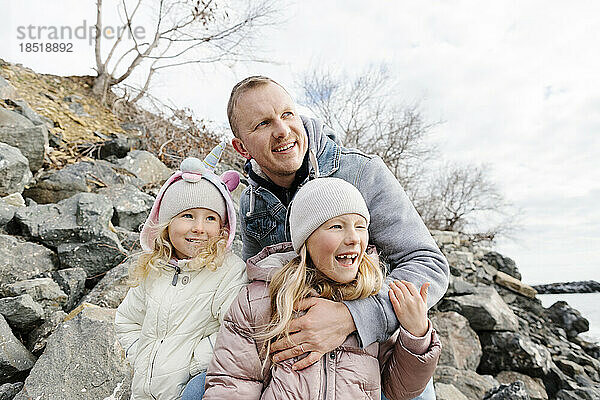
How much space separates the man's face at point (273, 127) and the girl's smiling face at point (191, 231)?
426mm

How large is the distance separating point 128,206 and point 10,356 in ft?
7.03

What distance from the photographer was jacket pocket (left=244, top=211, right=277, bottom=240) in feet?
8.81

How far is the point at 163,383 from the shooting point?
84.0 inches

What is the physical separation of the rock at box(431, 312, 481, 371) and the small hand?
423 cm

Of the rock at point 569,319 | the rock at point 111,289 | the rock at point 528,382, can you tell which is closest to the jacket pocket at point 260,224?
the rock at point 111,289

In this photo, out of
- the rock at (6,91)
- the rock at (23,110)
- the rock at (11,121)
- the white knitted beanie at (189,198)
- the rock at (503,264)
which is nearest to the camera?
the white knitted beanie at (189,198)

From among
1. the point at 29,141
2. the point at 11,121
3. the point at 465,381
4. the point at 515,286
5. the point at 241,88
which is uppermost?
the point at 241,88

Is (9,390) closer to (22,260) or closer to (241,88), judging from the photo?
(22,260)

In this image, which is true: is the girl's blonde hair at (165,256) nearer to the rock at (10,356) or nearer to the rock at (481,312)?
the rock at (10,356)

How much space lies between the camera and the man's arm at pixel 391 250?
6.54ft

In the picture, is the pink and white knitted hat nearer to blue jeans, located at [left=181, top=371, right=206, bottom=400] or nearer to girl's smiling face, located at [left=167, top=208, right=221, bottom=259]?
girl's smiling face, located at [left=167, top=208, right=221, bottom=259]

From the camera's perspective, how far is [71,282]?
12.7 ft

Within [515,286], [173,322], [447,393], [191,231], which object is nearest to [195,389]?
[173,322]

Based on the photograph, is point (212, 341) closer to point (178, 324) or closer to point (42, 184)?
point (178, 324)
